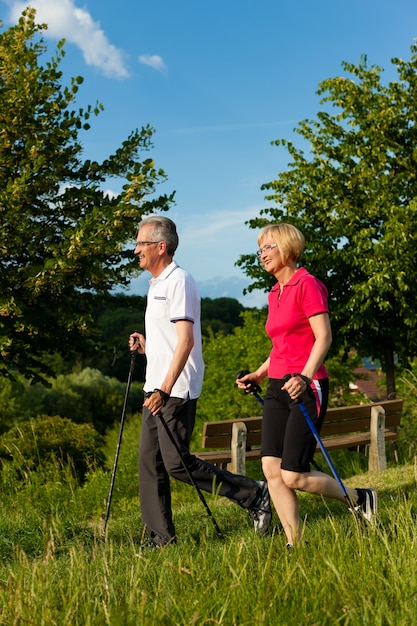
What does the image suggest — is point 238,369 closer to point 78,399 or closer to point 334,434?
point 78,399

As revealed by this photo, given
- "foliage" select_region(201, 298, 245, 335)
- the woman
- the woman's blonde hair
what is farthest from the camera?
"foliage" select_region(201, 298, 245, 335)

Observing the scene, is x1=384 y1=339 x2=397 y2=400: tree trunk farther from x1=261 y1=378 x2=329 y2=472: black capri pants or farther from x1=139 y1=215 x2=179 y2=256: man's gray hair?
x1=261 y1=378 x2=329 y2=472: black capri pants

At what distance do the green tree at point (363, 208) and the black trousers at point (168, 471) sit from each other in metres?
10.7

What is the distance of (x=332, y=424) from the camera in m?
10.2

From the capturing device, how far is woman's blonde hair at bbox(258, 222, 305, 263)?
4707 millimetres

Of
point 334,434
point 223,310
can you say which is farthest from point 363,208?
point 223,310

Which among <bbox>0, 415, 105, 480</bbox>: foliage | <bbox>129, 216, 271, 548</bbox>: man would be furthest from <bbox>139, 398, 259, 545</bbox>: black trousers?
<bbox>0, 415, 105, 480</bbox>: foliage

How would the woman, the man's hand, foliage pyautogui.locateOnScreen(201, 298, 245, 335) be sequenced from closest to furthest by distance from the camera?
the woman → the man's hand → foliage pyautogui.locateOnScreen(201, 298, 245, 335)

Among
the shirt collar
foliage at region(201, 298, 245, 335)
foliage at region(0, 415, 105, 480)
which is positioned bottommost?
foliage at region(0, 415, 105, 480)

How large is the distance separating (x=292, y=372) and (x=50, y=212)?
28.6 feet

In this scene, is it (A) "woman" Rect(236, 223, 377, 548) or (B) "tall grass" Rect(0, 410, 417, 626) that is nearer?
(B) "tall grass" Rect(0, 410, 417, 626)

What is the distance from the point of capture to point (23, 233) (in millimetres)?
11586

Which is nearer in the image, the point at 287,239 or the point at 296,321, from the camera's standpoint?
the point at 296,321

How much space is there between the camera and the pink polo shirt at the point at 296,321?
14.9 feet
